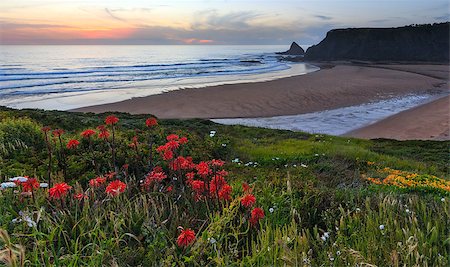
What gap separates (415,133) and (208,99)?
1446 cm

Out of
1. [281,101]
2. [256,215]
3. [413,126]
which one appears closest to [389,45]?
[281,101]

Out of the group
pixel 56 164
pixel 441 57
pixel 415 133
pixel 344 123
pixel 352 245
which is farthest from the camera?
pixel 441 57

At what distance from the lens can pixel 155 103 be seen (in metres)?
27.1

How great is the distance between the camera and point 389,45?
9550 centimetres

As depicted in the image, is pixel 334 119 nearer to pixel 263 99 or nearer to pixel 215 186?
pixel 263 99

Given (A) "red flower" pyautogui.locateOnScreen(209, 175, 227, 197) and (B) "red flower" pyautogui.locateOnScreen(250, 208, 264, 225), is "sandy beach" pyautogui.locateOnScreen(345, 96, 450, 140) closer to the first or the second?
(A) "red flower" pyautogui.locateOnScreen(209, 175, 227, 197)

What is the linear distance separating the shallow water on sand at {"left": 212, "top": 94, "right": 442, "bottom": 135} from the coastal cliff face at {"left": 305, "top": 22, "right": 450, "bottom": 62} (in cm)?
6900

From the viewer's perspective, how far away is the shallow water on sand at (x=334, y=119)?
20.8m


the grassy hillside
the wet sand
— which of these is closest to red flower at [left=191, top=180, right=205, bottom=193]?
the grassy hillside

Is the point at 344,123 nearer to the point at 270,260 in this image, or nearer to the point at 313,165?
the point at 313,165

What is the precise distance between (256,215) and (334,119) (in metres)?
20.4

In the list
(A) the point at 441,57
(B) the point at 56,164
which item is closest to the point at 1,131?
(B) the point at 56,164

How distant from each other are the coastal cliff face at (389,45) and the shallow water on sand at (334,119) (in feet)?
226

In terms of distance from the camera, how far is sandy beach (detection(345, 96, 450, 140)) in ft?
63.2
